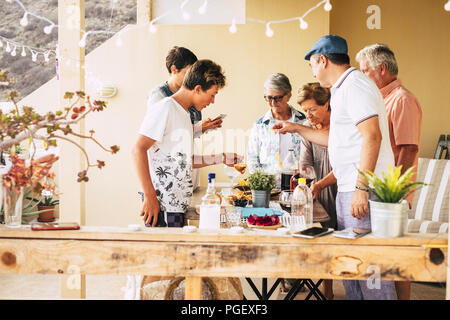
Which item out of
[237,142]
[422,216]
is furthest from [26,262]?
[422,216]

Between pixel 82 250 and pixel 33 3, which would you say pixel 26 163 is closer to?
pixel 82 250

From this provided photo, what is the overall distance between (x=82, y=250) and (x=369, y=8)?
433 cm

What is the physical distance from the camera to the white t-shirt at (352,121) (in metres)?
1.90

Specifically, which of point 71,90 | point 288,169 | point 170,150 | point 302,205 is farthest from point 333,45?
point 71,90

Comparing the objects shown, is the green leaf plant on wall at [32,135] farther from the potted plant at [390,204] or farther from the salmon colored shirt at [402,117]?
the salmon colored shirt at [402,117]

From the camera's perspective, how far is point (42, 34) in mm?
8383

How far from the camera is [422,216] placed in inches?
161

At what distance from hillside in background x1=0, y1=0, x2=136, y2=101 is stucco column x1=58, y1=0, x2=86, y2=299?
491 cm

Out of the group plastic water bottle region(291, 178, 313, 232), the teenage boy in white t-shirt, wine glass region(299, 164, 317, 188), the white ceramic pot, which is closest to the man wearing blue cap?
plastic water bottle region(291, 178, 313, 232)

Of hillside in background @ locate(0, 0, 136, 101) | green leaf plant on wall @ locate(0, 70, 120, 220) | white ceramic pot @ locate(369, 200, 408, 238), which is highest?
hillside in background @ locate(0, 0, 136, 101)

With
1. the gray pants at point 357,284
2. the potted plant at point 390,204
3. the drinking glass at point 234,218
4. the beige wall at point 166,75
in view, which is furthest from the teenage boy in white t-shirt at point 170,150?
the beige wall at point 166,75

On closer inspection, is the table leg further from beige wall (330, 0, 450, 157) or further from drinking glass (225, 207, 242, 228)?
beige wall (330, 0, 450, 157)

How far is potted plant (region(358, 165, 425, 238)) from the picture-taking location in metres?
1.45

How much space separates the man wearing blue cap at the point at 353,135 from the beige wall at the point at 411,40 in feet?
9.52
